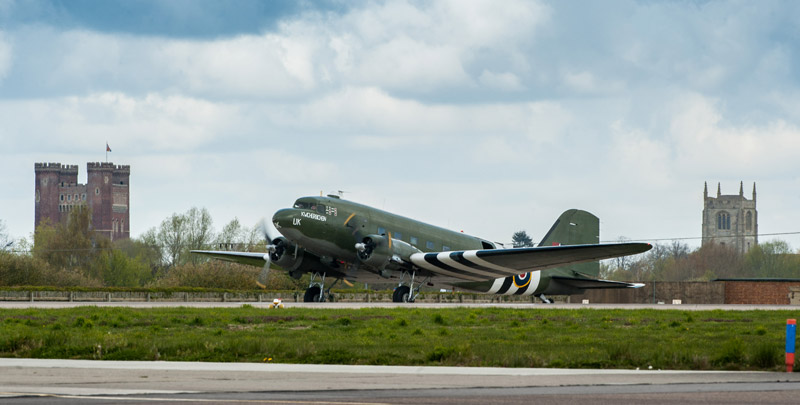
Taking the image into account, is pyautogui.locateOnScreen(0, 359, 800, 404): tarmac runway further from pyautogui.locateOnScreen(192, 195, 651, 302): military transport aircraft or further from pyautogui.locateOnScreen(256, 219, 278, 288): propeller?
pyautogui.locateOnScreen(256, 219, 278, 288): propeller

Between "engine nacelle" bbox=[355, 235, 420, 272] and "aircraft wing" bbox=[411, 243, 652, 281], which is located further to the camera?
"engine nacelle" bbox=[355, 235, 420, 272]

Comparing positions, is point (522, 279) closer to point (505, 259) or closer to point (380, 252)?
point (505, 259)

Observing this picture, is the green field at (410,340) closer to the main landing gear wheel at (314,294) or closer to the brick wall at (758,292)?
the main landing gear wheel at (314,294)

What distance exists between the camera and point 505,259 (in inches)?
2030

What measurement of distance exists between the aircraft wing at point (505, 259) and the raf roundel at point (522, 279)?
4894mm

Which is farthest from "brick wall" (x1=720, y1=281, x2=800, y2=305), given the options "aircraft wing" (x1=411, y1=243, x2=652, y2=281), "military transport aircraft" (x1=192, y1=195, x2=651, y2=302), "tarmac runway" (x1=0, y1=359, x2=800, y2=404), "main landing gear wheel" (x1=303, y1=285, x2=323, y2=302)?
"tarmac runway" (x1=0, y1=359, x2=800, y2=404)

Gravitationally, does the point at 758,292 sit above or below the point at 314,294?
below

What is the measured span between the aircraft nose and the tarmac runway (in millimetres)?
29453

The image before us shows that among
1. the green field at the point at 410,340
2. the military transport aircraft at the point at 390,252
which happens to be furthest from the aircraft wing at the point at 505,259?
the green field at the point at 410,340

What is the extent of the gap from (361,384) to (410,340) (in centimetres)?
805

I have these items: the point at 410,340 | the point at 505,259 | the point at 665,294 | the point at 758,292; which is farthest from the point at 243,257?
the point at 758,292

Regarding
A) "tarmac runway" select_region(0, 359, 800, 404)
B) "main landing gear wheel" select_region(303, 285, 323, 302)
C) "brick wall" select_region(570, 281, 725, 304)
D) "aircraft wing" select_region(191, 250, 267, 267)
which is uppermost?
"aircraft wing" select_region(191, 250, 267, 267)

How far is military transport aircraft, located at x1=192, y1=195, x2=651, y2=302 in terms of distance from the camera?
47.8m

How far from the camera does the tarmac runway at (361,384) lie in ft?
40.5
